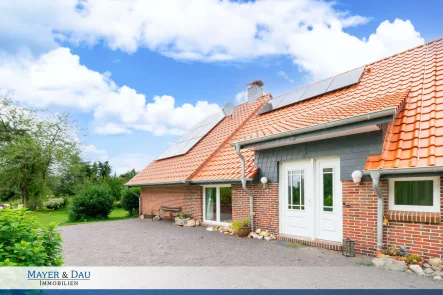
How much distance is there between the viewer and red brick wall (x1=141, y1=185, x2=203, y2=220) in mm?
12789

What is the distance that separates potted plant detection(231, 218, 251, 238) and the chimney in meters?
8.77

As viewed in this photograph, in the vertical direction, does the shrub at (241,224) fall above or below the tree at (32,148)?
below

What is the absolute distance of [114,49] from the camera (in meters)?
12.3

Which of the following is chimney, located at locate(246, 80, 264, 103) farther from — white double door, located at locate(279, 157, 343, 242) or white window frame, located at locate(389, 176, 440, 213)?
white window frame, located at locate(389, 176, 440, 213)

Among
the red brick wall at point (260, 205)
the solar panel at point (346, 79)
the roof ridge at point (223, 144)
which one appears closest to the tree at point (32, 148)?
the roof ridge at point (223, 144)

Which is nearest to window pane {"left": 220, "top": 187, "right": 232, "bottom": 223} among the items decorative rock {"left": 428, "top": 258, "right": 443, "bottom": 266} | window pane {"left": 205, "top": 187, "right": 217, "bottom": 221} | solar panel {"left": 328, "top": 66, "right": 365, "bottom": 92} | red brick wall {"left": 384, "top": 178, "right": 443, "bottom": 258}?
window pane {"left": 205, "top": 187, "right": 217, "bottom": 221}

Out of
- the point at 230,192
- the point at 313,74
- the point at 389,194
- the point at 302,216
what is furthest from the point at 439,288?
the point at 313,74

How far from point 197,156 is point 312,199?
275 inches

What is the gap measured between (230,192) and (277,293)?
6.51 meters

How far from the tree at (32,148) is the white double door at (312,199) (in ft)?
77.3

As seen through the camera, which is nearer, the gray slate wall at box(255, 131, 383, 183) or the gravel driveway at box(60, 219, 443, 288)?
the gravel driveway at box(60, 219, 443, 288)

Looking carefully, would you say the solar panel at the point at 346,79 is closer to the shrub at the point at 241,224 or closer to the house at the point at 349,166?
the house at the point at 349,166

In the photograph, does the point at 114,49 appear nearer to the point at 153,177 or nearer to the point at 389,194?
the point at 153,177

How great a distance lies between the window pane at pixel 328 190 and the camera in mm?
7953
